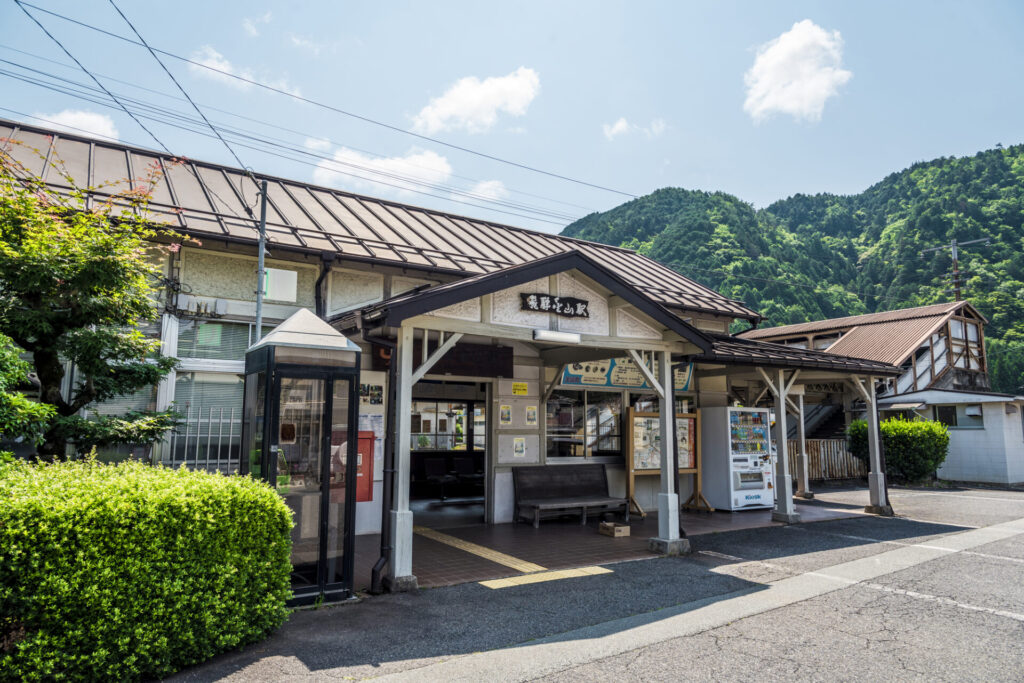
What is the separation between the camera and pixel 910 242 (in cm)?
3884

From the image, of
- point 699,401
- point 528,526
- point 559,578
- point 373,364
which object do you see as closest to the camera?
point 559,578

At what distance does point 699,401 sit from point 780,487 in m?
2.45

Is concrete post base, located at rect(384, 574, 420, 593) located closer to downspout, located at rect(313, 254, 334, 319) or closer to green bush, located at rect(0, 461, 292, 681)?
green bush, located at rect(0, 461, 292, 681)

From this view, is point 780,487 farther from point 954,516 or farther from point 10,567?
point 10,567

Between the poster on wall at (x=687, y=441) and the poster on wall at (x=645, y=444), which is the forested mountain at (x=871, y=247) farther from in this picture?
the poster on wall at (x=645, y=444)

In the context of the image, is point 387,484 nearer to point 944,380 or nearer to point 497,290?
point 497,290

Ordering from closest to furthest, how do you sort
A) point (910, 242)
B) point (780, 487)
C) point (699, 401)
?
point (780, 487) < point (699, 401) < point (910, 242)

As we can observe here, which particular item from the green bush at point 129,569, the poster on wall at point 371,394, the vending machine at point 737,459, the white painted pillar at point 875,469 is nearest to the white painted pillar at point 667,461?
the vending machine at point 737,459

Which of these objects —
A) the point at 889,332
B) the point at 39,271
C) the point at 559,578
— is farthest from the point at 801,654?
the point at 889,332

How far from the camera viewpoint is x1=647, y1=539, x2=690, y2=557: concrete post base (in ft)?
25.2

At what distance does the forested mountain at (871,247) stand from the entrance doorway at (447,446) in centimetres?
1786

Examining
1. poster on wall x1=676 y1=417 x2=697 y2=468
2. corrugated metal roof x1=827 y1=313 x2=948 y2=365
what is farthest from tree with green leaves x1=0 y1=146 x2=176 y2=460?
corrugated metal roof x1=827 y1=313 x2=948 y2=365

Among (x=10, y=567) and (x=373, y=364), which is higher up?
(x=373, y=364)

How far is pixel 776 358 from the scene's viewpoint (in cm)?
1026
